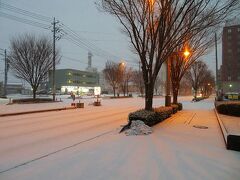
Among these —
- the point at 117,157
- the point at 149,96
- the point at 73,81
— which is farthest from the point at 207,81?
the point at 117,157

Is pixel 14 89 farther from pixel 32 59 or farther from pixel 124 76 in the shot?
pixel 32 59

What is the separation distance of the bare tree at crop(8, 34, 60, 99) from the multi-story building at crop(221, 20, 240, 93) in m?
75.8

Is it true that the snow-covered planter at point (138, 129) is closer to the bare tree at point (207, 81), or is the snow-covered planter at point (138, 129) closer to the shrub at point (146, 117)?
the shrub at point (146, 117)

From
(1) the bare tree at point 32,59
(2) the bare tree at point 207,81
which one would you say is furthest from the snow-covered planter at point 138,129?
(2) the bare tree at point 207,81

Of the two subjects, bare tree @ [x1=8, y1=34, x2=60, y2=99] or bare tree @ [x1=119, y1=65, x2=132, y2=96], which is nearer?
bare tree @ [x1=8, y1=34, x2=60, y2=99]

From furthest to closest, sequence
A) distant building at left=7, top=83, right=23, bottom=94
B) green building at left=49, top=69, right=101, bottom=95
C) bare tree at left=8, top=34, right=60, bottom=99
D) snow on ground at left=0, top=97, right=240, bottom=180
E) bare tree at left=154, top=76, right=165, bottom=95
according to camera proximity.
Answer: green building at left=49, top=69, right=101, bottom=95
bare tree at left=154, top=76, right=165, bottom=95
distant building at left=7, top=83, right=23, bottom=94
bare tree at left=8, top=34, right=60, bottom=99
snow on ground at left=0, top=97, right=240, bottom=180

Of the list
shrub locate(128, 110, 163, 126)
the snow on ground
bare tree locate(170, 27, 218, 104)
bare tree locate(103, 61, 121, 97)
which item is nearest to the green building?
bare tree locate(103, 61, 121, 97)

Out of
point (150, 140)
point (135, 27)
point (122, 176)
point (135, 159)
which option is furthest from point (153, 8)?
point (122, 176)

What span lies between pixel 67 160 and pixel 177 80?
19.9m

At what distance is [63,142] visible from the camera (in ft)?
32.5

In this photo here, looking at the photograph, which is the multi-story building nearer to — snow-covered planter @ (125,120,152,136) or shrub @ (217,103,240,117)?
shrub @ (217,103,240,117)

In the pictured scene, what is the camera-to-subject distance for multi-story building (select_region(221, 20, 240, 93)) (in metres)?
101

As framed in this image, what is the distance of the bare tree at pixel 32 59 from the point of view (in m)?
37.2

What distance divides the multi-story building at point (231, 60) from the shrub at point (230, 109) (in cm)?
8339
